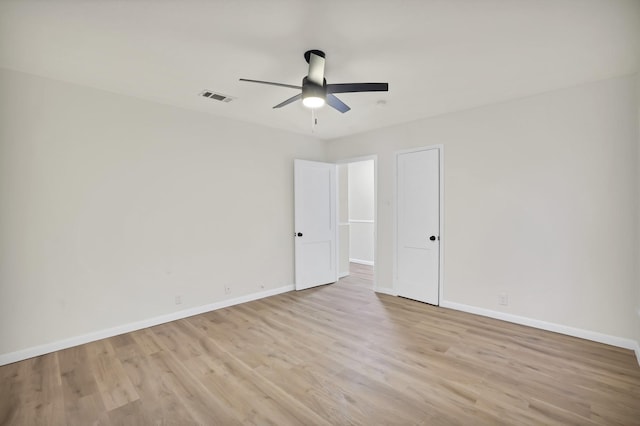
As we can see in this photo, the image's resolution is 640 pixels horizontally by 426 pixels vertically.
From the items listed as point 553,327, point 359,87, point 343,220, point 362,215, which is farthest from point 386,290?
point 359,87

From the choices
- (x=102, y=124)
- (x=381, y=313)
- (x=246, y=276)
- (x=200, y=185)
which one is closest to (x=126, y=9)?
(x=102, y=124)

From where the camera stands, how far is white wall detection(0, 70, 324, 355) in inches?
107

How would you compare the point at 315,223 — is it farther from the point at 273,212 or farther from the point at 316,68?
the point at 316,68

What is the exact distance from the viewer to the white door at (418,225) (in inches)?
163

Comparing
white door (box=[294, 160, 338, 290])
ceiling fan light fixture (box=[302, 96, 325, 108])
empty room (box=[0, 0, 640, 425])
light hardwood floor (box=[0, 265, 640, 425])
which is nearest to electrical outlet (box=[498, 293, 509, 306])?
empty room (box=[0, 0, 640, 425])

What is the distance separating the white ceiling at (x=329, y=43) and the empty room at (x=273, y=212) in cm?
2

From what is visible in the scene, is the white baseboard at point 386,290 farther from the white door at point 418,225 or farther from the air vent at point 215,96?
the air vent at point 215,96

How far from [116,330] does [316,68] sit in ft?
11.2

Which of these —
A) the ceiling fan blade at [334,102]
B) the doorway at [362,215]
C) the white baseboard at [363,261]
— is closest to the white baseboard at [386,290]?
the doorway at [362,215]

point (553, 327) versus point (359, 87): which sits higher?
point (359, 87)

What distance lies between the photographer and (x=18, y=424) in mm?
1905

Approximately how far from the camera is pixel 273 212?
4715 millimetres

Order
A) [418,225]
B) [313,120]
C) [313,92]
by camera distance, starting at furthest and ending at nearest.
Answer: [418,225] < [313,120] < [313,92]

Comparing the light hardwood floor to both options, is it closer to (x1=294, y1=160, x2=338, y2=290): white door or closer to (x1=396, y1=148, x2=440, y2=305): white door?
(x1=396, y1=148, x2=440, y2=305): white door
